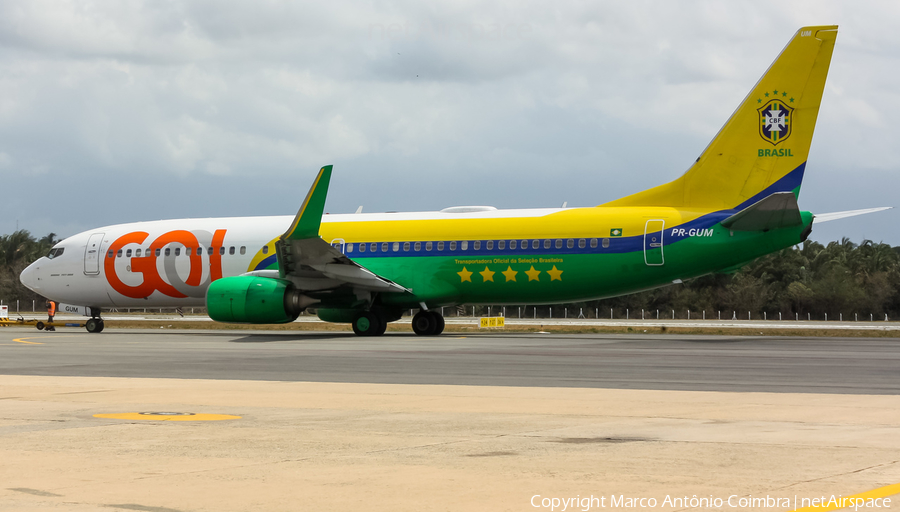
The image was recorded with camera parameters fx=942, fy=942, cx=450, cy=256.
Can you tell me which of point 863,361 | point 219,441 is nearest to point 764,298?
point 863,361

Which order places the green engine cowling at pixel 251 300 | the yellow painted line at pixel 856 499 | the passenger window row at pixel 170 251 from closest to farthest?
the yellow painted line at pixel 856 499 → the green engine cowling at pixel 251 300 → the passenger window row at pixel 170 251

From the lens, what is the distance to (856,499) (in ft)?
17.6

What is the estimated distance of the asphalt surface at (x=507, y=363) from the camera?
45.7 ft

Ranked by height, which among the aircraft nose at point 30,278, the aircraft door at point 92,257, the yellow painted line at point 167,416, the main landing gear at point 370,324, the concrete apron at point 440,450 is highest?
the aircraft door at point 92,257

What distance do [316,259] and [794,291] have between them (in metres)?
47.1

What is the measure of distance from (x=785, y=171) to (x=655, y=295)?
4458 centimetres

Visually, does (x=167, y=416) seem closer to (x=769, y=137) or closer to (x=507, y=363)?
(x=507, y=363)

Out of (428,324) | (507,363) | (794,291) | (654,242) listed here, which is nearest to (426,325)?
(428,324)

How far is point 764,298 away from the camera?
6781 cm

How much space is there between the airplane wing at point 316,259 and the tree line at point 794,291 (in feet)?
128

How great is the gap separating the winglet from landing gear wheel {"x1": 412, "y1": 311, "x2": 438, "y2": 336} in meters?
6.46

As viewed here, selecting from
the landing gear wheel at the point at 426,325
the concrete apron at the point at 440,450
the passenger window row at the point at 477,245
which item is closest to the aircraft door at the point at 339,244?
the passenger window row at the point at 477,245

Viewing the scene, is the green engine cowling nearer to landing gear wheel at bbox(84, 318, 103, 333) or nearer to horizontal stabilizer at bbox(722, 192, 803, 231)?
landing gear wheel at bbox(84, 318, 103, 333)

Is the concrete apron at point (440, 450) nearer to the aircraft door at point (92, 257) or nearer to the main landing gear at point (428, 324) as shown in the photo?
the main landing gear at point (428, 324)
